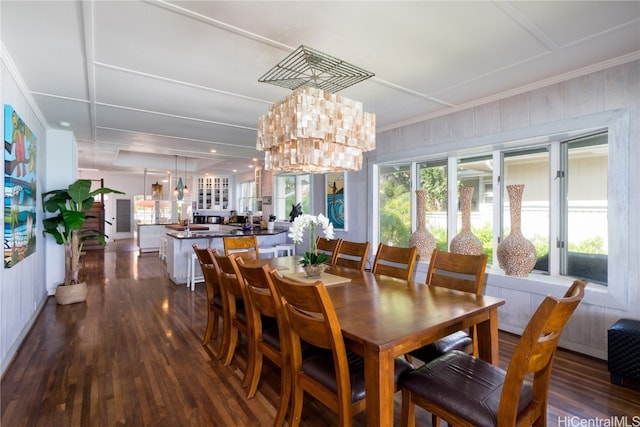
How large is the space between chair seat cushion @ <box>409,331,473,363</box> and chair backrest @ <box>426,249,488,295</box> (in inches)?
13.2

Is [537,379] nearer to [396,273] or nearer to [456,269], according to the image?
[456,269]

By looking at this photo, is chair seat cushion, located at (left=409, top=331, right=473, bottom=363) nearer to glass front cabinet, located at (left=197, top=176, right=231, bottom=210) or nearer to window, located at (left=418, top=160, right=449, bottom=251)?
window, located at (left=418, top=160, right=449, bottom=251)

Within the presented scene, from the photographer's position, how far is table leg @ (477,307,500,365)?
1941mm

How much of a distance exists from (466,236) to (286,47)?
110 inches

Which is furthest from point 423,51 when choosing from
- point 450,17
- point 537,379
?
point 537,379

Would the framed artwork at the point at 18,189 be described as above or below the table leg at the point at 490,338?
above

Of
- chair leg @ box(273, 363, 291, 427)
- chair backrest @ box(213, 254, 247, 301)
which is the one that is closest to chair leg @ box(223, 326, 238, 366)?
chair backrest @ box(213, 254, 247, 301)

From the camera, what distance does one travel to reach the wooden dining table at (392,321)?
1372 mm

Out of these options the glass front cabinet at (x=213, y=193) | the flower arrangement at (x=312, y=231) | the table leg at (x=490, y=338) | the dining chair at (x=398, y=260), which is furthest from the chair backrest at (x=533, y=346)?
the glass front cabinet at (x=213, y=193)

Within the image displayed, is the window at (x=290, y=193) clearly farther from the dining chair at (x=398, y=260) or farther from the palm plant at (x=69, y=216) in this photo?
the dining chair at (x=398, y=260)

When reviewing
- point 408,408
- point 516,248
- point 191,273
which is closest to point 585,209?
point 516,248

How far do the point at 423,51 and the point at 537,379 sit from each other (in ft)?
7.29

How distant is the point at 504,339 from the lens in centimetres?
318

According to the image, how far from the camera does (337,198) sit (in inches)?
217
